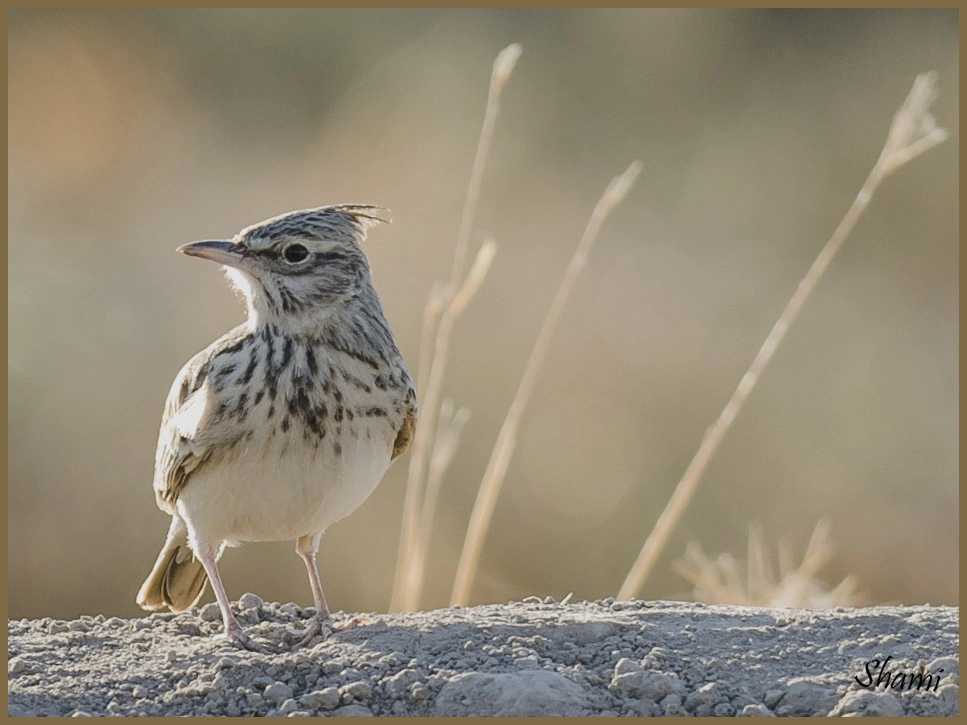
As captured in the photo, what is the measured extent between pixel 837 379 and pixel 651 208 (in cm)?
318

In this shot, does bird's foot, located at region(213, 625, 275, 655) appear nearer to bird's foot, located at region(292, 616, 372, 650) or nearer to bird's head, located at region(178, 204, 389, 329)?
bird's foot, located at region(292, 616, 372, 650)

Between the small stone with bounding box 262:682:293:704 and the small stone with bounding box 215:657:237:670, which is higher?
the small stone with bounding box 215:657:237:670

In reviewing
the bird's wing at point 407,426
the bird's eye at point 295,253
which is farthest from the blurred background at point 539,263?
the bird's eye at point 295,253

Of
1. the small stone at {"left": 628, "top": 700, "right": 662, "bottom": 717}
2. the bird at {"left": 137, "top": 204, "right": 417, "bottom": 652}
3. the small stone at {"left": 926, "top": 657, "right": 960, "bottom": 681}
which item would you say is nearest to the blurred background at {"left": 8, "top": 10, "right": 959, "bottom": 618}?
the bird at {"left": 137, "top": 204, "right": 417, "bottom": 652}

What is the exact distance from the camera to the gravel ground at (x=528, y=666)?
445 centimetres

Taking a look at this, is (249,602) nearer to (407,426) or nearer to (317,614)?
(317,614)

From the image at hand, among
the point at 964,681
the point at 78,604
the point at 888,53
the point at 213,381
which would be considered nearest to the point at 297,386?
the point at 213,381

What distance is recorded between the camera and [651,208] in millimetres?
14727

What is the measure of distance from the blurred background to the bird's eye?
487 cm

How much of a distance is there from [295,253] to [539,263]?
7515mm

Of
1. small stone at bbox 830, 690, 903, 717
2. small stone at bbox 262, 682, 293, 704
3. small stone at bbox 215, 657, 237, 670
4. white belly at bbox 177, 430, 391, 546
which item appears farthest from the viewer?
white belly at bbox 177, 430, 391, 546

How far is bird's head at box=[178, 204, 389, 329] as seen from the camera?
17.7ft

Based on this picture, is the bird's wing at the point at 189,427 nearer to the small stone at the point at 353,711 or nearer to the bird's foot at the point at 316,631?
the bird's foot at the point at 316,631

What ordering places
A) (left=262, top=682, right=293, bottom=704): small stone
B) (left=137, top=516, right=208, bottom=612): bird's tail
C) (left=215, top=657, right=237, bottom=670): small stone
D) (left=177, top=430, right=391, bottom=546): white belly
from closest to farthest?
(left=262, top=682, right=293, bottom=704): small stone
(left=215, top=657, right=237, bottom=670): small stone
(left=177, top=430, right=391, bottom=546): white belly
(left=137, top=516, right=208, bottom=612): bird's tail
